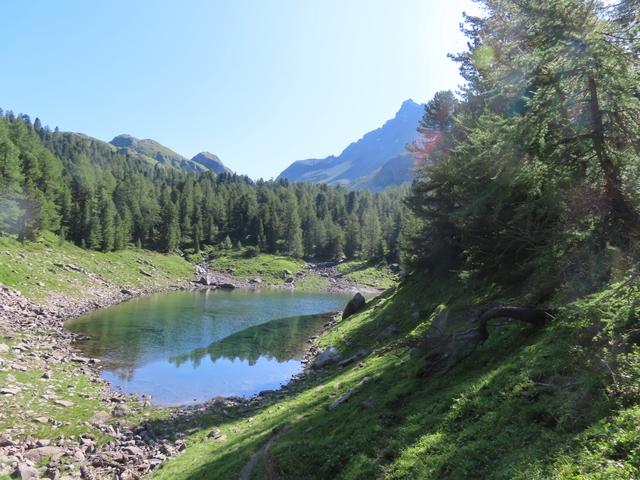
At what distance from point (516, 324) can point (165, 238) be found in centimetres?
11797

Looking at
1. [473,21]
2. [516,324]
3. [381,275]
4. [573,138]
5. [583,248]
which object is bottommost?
[381,275]

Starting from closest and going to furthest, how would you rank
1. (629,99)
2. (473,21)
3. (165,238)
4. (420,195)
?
(629,99), (473,21), (420,195), (165,238)

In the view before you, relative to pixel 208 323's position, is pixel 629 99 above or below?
above

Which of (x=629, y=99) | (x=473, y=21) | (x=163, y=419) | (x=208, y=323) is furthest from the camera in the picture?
(x=208, y=323)

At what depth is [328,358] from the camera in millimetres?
34312

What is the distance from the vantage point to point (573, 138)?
1386 cm

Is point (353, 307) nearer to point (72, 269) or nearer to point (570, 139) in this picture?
point (570, 139)

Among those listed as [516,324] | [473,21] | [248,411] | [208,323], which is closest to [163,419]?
[248,411]

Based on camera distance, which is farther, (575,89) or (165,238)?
(165,238)

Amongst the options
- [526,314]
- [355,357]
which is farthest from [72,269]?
[526,314]

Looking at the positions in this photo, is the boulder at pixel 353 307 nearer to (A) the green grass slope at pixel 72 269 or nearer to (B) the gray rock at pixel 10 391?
(B) the gray rock at pixel 10 391

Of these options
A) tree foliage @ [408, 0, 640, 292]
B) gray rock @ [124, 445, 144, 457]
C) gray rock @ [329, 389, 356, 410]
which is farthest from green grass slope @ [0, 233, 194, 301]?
tree foliage @ [408, 0, 640, 292]

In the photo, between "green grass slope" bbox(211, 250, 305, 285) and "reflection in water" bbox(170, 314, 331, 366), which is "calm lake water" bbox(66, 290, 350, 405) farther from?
"green grass slope" bbox(211, 250, 305, 285)

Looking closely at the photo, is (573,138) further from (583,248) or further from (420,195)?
(420,195)
